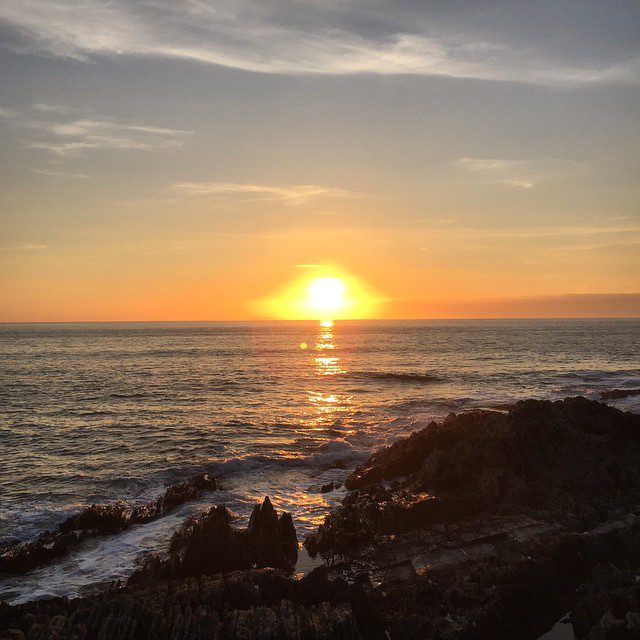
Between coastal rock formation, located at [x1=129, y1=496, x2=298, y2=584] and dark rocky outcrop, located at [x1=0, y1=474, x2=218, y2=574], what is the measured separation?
13.2 feet

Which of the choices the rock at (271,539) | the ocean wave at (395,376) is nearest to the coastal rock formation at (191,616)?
the rock at (271,539)

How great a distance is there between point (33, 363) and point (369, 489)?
279 feet

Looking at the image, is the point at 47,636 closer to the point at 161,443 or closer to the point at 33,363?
the point at 161,443

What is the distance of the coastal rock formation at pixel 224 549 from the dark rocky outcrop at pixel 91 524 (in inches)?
159

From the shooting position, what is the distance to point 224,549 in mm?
14852

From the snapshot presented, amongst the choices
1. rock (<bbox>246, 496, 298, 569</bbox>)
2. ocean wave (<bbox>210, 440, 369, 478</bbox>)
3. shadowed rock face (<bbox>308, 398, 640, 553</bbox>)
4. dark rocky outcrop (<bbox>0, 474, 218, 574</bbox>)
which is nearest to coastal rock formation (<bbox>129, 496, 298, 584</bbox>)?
rock (<bbox>246, 496, 298, 569</bbox>)

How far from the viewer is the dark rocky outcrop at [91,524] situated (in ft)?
55.0

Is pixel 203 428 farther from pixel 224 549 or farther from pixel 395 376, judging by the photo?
pixel 395 376

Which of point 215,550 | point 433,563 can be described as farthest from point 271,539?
point 433,563

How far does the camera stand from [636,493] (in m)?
18.8

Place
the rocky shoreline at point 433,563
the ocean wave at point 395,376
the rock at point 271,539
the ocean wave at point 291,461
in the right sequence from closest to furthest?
the rocky shoreline at point 433,563 → the rock at point 271,539 → the ocean wave at point 291,461 → the ocean wave at point 395,376

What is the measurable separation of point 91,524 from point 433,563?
13.5 meters

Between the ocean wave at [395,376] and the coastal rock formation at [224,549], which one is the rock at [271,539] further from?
the ocean wave at [395,376]

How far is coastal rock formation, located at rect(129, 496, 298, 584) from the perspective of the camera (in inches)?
560
